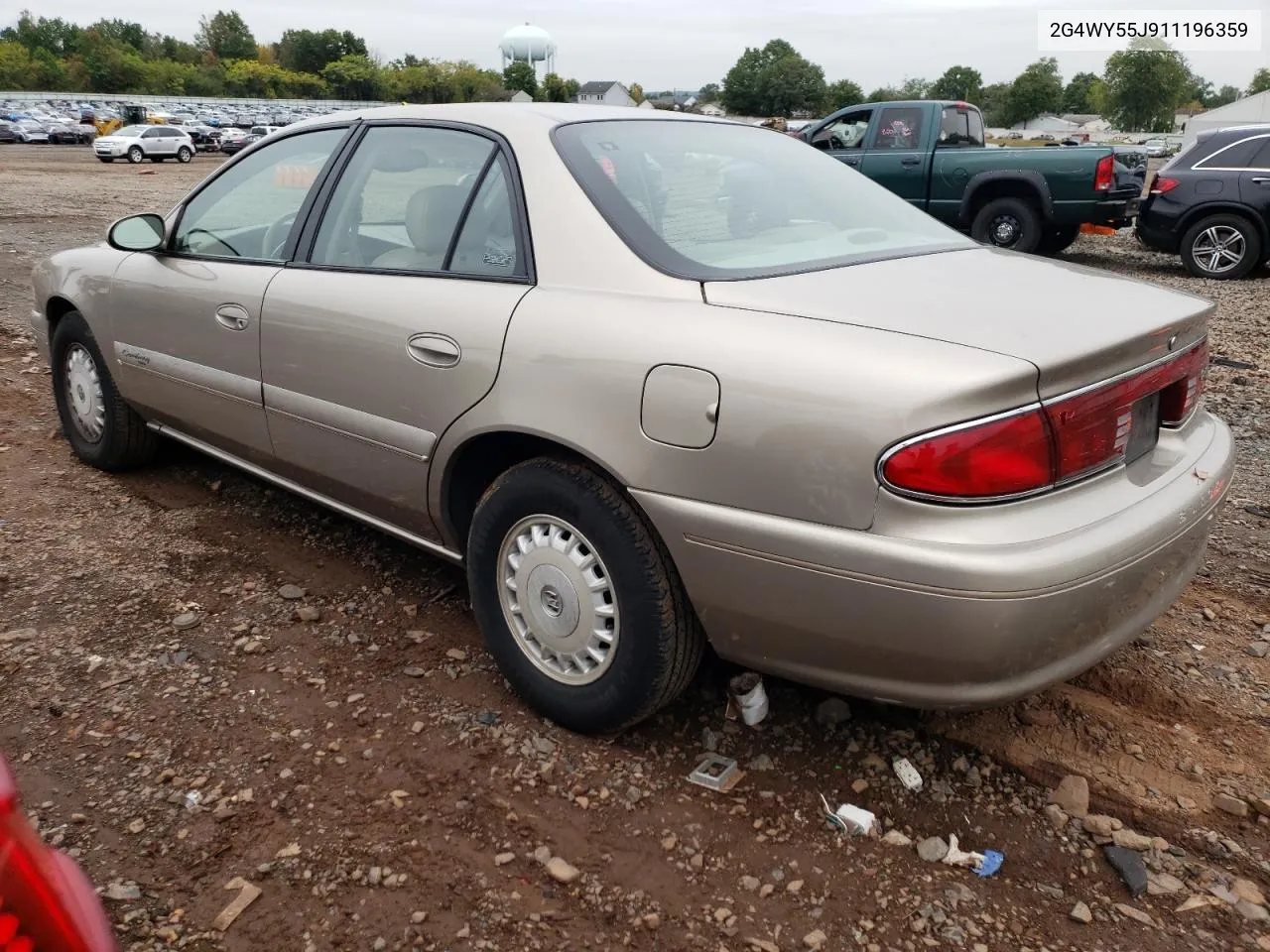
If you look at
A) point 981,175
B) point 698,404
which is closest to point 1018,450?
point 698,404

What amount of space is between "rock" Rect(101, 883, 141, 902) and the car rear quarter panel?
134cm

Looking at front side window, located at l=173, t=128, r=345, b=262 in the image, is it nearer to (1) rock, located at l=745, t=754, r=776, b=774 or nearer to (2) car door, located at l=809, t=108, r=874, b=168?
(1) rock, located at l=745, t=754, r=776, b=774

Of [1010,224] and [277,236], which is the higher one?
[277,236]

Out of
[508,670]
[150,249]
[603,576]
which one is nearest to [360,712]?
[508,670]

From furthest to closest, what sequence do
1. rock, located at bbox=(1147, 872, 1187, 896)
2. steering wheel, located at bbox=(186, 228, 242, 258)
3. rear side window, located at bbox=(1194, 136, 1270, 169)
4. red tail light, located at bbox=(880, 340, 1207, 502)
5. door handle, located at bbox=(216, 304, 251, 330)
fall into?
rear side window, located at bbox=(1194, 136, 1270, 169)
steering wheel, located at bbox=(186, 228, 242, 258)
door handle, located at bbox=(216, 304, 251, 330)
rock, located at bbox=(1147, 872, 1187, 896)
red tail light, located at bbox=(880, 340, 1207, 502)

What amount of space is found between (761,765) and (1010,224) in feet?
33.8

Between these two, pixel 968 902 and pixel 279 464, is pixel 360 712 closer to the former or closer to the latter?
pixel 279 464

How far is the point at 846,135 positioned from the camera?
12.9m

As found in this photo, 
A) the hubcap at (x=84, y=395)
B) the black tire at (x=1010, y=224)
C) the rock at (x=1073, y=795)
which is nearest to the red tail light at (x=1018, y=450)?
the rock at (x=1073, y=795)

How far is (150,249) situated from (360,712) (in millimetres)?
2170

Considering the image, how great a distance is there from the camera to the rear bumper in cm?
199

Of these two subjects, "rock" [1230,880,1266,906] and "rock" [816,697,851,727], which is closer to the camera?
"rock" [1230,880,1266,906]

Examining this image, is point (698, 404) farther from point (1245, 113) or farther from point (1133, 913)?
point (1245, 113)

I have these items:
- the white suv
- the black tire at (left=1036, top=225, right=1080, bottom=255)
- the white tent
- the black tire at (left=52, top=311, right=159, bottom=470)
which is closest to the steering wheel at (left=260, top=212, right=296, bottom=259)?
the black tire at (left=52, top=311, right=159, bottom=470)
